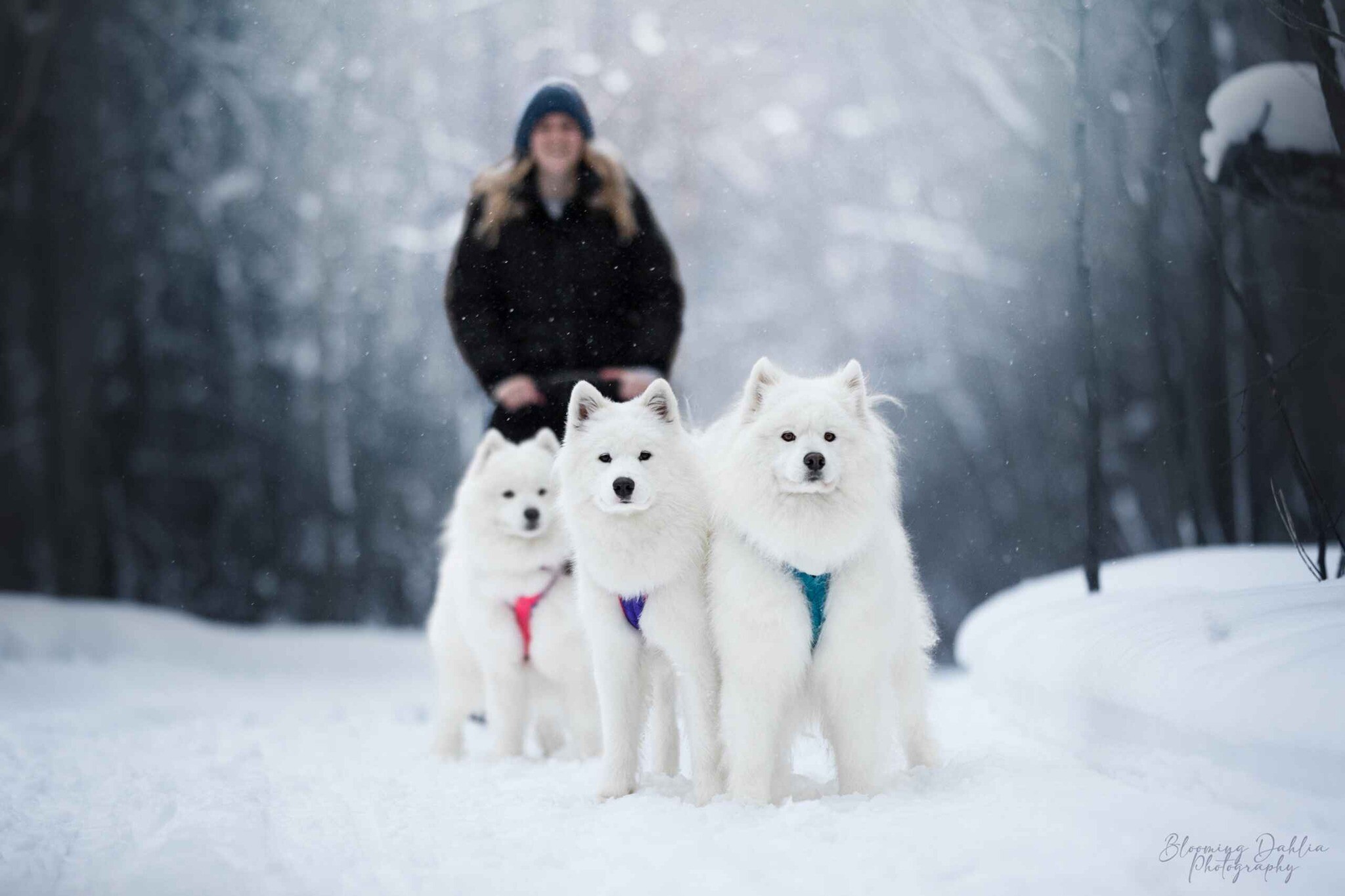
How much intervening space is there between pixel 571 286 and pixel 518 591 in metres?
1.41

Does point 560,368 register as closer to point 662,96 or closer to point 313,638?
point 662,96

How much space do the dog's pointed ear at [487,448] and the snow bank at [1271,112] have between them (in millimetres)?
3493

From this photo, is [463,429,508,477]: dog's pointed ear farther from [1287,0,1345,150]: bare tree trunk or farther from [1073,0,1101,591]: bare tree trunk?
[1287,0,1345,150]: bare tree trunk

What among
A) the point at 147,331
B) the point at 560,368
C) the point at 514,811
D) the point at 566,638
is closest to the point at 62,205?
the point at 147,331

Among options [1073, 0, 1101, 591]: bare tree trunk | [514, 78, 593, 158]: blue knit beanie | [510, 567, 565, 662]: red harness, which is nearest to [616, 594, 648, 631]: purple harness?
[510, 567, 565, 662]: red harness

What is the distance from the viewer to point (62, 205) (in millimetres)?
9852

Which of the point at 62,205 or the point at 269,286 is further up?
the point at 62,205

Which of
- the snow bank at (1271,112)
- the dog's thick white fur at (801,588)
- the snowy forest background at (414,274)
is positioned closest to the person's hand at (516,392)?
the dog's thick white fur at (801,588)

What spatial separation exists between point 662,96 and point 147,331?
6.69 m

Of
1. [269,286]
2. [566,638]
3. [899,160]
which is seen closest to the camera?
[566,638]

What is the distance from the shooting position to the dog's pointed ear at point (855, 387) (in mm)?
2773

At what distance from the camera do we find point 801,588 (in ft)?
8.66

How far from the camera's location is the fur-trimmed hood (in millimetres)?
4055

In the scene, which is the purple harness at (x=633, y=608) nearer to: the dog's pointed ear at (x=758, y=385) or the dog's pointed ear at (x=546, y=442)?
the dog's pointed ear at (x=758, y=385)
